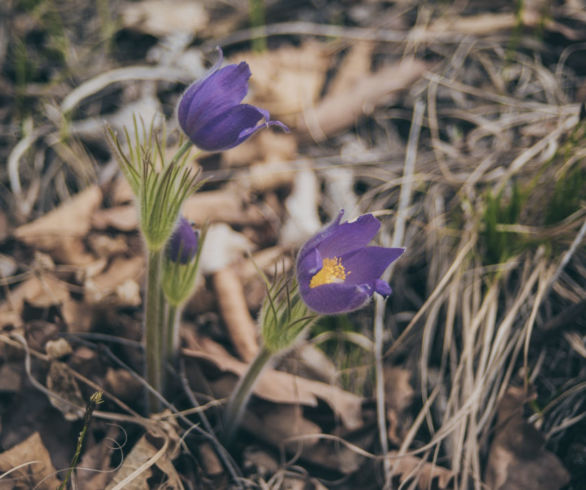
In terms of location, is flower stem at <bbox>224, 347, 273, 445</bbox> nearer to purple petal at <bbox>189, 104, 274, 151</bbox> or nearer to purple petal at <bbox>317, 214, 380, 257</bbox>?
purple petal at <bbox>317, 214, 380, 257</bbox>

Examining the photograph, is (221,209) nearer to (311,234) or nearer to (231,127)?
(311,234)

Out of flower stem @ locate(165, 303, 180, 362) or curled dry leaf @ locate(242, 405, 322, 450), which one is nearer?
flower stem @ locate(165, 303, 180, 362)

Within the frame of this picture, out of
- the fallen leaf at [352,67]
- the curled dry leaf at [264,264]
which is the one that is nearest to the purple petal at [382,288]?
the curled dry leaf at [264,264]

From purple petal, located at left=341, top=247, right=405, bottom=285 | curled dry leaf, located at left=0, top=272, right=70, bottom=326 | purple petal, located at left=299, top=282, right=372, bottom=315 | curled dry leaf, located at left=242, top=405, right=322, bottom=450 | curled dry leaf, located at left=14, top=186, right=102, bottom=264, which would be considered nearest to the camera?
purple petal, located at left=299, top=282, right=372, bottom=315

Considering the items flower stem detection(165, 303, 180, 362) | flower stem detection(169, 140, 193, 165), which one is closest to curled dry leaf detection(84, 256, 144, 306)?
flower stem detection(165, 303, 180, 362)

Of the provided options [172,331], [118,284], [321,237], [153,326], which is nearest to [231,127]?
[321,237]

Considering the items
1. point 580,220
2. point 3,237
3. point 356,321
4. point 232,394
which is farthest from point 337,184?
point 3,237
